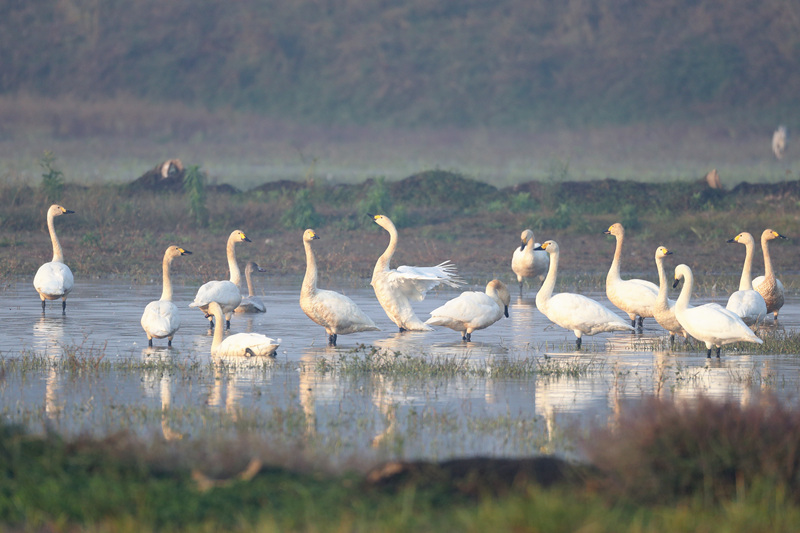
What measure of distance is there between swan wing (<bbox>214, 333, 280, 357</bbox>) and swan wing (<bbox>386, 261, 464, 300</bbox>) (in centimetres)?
322

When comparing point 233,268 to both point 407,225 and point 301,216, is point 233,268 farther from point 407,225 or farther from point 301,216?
point 407,225

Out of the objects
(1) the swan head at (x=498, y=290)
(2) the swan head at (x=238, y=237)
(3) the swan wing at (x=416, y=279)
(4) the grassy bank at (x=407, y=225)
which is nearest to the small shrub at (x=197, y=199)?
(4) the grassy bank at (x=407, y=225)

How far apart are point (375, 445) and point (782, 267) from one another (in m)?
21.9

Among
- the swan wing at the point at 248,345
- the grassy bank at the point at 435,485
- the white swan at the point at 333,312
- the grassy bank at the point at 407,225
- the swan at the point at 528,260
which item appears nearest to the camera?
the grassy bank at the point at 435,485

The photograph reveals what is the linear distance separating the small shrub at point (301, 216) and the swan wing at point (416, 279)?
17734mm

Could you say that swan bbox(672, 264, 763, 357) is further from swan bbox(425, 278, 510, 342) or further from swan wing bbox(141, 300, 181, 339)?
swan wing bbox(141, 300, 181, 339)

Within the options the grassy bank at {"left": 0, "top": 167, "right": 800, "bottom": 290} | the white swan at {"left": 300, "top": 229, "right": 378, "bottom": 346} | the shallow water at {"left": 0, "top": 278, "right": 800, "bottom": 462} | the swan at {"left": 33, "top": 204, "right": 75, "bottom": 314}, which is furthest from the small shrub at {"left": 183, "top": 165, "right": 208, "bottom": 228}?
the white swan at {"left": 300, "top": 229, "right": 378, "bottom": 346}

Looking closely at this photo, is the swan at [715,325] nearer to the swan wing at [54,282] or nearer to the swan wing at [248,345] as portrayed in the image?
the swan wing at [248,345]

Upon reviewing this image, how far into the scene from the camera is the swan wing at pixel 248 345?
37.7 ft

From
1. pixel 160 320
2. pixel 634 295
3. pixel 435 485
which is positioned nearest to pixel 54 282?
pixel 160 320

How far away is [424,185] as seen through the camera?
41.2 meters

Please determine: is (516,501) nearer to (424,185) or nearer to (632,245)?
(632,245)

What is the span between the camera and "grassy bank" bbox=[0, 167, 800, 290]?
2633 centimetres

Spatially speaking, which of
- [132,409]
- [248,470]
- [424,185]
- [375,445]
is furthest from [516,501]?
[424,185]
